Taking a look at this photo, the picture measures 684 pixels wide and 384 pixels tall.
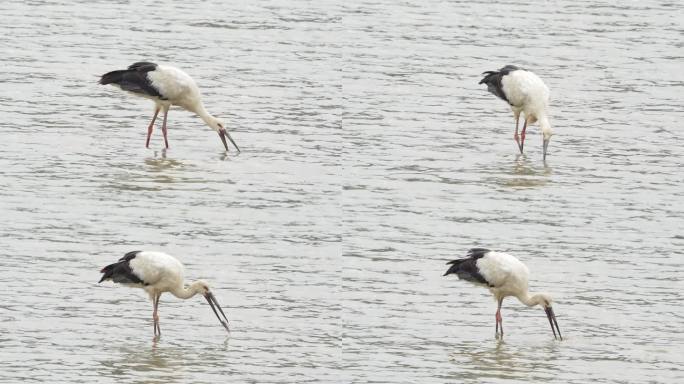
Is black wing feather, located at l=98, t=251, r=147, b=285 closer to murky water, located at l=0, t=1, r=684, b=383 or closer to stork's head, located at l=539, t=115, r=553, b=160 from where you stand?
murky water, located at l=0, t=1, r=684, b=383

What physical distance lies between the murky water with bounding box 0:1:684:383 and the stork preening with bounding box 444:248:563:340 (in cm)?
32

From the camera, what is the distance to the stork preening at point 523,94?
82.9ft

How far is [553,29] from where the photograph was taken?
32.7 m

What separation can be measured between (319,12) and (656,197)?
11558 mm

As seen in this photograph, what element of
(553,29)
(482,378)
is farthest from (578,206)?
(553,29)

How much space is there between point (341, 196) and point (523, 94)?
3.64 m

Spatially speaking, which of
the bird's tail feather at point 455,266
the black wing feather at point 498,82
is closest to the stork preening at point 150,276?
the bird's tail feather at point 455,266

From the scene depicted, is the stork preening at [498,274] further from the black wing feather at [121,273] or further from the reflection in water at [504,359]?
the black wing feather at [121,273]

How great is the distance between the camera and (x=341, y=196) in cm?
2292

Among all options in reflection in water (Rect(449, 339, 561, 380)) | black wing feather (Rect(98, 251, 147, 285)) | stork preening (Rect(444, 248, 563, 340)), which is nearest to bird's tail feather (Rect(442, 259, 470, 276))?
stork preening (Rect(444, 248, 563, 340))

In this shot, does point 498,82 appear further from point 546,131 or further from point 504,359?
point 504,359

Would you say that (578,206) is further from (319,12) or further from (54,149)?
(319,12)

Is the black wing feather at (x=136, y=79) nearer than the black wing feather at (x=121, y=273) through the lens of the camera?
No

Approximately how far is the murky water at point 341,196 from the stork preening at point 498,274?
1.06 ft
